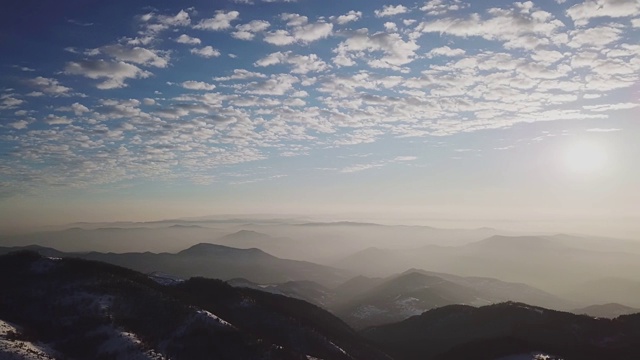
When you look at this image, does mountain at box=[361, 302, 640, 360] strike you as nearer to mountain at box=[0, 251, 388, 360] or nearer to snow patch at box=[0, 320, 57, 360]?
mountain at box=[0, 251, 388, 360]

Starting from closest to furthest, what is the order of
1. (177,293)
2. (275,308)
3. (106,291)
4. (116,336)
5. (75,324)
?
(116,336), (75,324), (106,291), (177,293), (275,308)

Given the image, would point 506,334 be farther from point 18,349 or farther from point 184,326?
point 18,349

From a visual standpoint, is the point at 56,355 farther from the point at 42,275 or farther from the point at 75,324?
the point at 42,275

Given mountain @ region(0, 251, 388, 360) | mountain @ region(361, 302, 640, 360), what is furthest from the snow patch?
mountain @ region(361, 302, 640, 360)

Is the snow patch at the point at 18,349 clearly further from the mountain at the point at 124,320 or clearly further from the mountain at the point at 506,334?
the mountain at the point at 506,334

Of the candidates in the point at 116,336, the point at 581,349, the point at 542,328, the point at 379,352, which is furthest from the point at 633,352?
the point at 116,336

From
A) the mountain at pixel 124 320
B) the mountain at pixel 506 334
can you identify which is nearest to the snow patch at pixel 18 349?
the mountain at pixel 124 320

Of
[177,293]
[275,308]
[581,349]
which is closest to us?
[581,349]

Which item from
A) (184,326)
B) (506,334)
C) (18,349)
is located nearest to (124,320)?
(184,326)
